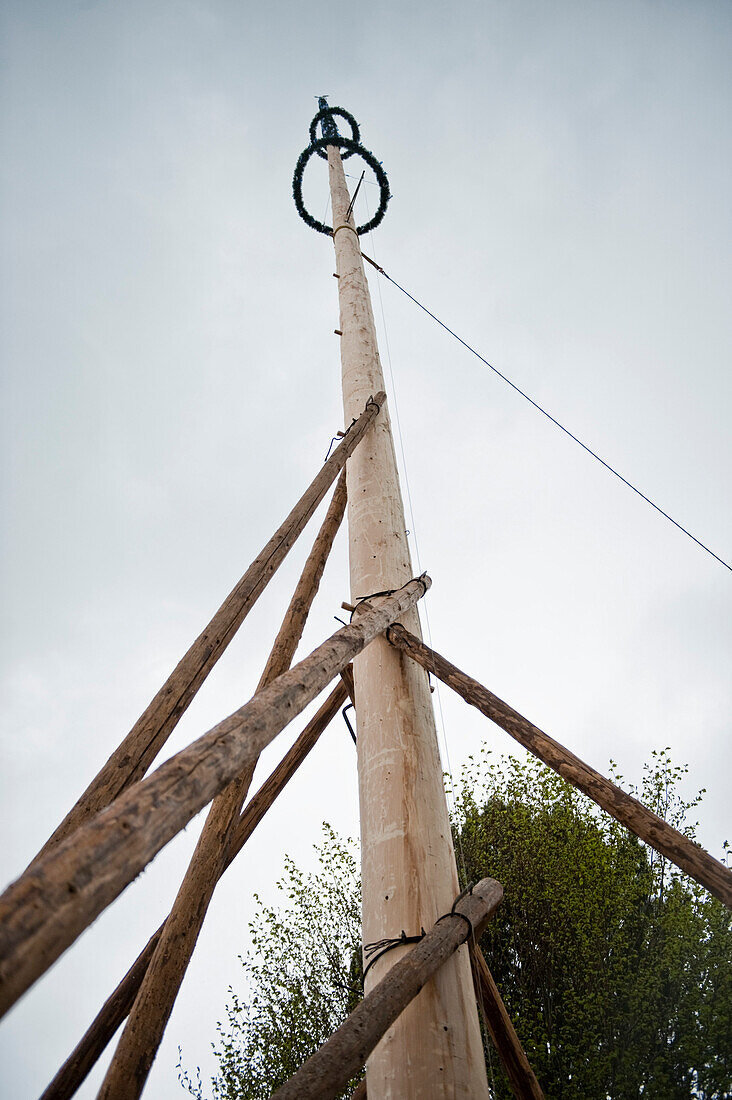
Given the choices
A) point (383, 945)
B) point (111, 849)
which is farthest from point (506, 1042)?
point (111, 849)

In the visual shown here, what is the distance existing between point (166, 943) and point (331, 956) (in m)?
11.0

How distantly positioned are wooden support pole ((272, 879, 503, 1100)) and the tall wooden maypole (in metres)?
0.10

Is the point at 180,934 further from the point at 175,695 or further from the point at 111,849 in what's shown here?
the point at 111,849

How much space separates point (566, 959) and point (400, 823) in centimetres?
1066

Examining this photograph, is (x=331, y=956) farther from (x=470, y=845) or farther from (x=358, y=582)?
(x=358, y=582)

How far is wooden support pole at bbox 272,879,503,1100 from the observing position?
1896 mm

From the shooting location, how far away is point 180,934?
2576mm

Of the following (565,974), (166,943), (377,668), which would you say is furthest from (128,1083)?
(565,974)

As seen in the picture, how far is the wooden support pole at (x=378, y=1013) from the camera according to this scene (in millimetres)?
1896

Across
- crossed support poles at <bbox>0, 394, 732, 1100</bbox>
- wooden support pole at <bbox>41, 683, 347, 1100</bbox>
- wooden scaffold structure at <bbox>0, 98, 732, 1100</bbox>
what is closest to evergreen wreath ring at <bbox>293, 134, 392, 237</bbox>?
crossed support poles at <bbox>0, 394, 732, 1100</bbox>

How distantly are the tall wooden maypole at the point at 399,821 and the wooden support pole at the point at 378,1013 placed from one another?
10 cm

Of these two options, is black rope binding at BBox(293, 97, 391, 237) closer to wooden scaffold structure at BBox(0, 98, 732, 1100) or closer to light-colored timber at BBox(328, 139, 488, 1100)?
light-colored timber at BBox(328, 139, 488, 1100)

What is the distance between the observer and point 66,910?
1.05 m

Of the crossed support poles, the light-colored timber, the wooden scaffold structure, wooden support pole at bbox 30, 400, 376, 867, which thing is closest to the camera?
the crossed support poles
